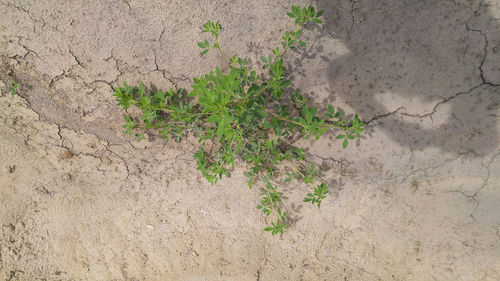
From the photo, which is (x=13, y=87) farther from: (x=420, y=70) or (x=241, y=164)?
(x=420, y=70)

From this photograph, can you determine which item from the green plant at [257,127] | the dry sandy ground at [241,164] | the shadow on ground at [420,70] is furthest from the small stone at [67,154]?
the shadow on ground at [420,70]

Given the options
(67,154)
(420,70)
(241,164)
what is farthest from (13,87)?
(420,70)

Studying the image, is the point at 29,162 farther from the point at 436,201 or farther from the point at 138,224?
the point at 436,201

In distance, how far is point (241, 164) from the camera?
247cm

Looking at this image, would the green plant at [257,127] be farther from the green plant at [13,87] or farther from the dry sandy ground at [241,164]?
the green plant at [13,87]

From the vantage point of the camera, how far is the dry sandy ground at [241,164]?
2.19 meters

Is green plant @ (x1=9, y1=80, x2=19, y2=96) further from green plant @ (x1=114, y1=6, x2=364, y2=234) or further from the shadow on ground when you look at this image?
the shadow on ground

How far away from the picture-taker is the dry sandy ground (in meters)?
2.19

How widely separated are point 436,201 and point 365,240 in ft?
2.31

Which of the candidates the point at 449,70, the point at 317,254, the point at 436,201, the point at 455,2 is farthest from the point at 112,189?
the point at 455,2

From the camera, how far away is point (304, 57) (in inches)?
89.1

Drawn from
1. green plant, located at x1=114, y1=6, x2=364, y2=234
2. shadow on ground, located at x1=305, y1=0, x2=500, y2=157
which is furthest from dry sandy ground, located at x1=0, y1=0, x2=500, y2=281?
green plant, located at x1=114, y1=6, x2=364, y2=234

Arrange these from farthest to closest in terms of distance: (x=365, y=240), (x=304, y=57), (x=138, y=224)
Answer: (x=138, y=224), (x=365, y=240), (x=304, y=57)

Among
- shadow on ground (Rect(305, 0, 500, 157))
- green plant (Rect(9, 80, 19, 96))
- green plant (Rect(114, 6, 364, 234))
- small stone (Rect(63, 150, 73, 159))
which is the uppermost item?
shadow on ground (Rect(305, 0, 500, 157))
